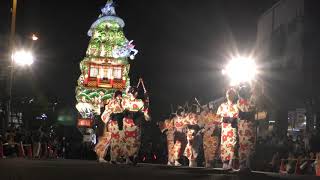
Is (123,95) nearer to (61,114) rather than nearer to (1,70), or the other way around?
(1,70)

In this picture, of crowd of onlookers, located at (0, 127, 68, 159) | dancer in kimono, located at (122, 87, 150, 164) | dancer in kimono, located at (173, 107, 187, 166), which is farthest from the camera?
crowd of onlookers, located at (0, 127, 68, 159)

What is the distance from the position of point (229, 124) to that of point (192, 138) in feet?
27.6

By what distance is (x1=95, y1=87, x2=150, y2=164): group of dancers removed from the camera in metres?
19.9

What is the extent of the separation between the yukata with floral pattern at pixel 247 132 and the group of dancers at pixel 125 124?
17.1 ft

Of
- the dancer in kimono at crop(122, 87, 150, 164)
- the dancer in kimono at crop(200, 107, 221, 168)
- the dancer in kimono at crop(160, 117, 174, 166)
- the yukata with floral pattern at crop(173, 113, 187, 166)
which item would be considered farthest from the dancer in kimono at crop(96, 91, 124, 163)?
the dancer in kimono at crop(160, 117, 174, 166)

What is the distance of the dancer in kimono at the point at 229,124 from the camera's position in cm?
1580

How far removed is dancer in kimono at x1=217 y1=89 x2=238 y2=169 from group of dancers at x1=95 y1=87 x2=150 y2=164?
4379 millimetres

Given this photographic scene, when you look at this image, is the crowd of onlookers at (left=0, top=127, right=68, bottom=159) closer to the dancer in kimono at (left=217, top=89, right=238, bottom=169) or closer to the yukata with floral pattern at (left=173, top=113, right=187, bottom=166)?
the yukata with floral pattern at (left=173, top=113, right=187, bottom=166)

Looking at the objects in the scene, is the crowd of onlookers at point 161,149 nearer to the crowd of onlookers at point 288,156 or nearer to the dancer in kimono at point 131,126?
the crowd of onlookers at point 288,156

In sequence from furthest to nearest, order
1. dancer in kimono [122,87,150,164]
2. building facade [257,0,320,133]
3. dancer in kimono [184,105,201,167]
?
1. building facade [257,0,320,133]
2. dancer in kimono [184,105,201,167]
3. dancer in kimono [122,87,150,164]

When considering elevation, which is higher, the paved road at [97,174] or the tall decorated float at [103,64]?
the tall decorated float at [103,64]

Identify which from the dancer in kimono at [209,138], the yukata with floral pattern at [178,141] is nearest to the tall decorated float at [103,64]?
the yukata with floral pattern at [178,141]

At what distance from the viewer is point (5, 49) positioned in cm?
4831

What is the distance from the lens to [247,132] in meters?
15.4
